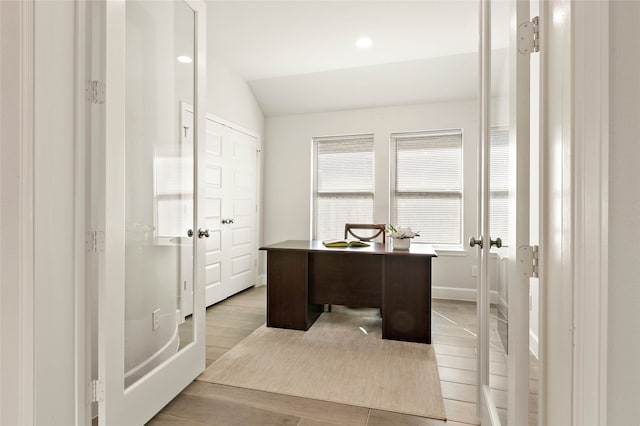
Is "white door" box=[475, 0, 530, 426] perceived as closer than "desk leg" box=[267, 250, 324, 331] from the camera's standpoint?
Yes

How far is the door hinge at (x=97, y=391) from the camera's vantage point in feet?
4.59

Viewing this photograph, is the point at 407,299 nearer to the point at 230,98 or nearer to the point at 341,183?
the point at 341,183

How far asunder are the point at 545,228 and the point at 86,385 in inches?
69.7

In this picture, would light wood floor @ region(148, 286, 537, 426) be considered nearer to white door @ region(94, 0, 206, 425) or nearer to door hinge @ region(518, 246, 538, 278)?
white door @ region(94, 0, 206, 425)

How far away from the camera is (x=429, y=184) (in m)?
4.30

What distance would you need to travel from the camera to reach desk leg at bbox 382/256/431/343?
272 centimetres

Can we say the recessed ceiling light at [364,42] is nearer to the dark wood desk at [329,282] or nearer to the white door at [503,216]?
the white door at [503,216]

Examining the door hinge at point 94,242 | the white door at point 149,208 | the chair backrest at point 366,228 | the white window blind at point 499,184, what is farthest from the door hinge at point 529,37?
the chair backrest at point 366,228

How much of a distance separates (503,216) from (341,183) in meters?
3.48

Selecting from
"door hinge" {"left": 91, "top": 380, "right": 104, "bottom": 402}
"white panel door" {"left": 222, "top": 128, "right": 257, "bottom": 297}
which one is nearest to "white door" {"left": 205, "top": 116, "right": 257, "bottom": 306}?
"white panel door" {"left": 222, "top": 128, "right": 257, "bottom": 297}

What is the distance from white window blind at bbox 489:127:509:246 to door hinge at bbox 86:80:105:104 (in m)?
1.58

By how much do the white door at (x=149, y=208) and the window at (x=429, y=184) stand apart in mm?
2882

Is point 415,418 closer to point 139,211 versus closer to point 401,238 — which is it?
point 401,238
